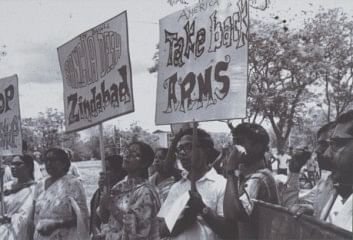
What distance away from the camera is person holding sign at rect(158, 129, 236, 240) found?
283cm

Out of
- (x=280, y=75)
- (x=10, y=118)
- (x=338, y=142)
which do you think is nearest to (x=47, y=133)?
(x=280, y=75)

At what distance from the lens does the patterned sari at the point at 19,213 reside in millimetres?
4434

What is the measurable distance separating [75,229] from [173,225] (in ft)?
4.29

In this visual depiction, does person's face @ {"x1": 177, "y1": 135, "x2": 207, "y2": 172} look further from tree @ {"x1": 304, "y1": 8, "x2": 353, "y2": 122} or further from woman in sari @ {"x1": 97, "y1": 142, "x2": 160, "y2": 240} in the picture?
tree @ {"x1": 304, "y1": 8, "x2": 353, "y2": 122}

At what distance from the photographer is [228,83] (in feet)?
9.67

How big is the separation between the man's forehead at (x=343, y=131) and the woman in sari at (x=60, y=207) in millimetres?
2182

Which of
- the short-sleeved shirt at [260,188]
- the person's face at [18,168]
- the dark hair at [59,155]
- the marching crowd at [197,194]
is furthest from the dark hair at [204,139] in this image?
the person's face at [18,168]

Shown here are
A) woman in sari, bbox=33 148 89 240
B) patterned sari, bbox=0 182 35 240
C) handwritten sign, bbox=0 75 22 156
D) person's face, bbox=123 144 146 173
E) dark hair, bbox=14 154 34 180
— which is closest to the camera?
person's face, bbox=123 144 146 173

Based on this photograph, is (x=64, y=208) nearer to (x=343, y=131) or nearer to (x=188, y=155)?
(x=188, y=155)

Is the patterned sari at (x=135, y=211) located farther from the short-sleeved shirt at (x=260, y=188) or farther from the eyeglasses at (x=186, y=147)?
the short-sleeved shirt at (x=260, y=188)

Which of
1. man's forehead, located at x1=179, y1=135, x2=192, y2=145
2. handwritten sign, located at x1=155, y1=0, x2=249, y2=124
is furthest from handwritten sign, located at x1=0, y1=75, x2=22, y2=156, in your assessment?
man's forehead, located at x1=179, y1=135, x2=192, y2=145

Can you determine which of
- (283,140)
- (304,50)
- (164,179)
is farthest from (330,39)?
(164,179)

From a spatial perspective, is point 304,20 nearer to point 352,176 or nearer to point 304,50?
point 304,50

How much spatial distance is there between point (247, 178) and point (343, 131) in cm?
75
